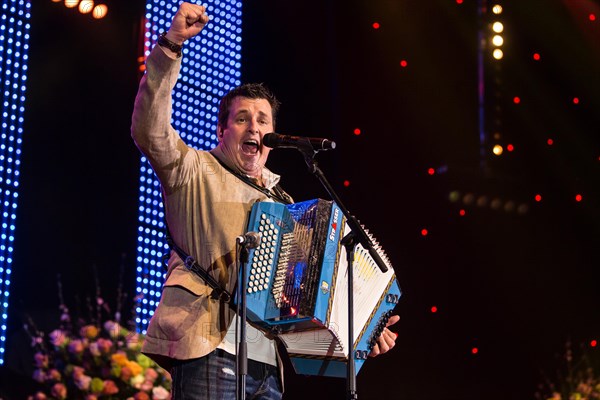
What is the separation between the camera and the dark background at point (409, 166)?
4.54 meters

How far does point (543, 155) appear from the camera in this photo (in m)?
6.58

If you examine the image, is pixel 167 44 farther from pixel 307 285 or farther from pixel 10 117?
pixel 10 117

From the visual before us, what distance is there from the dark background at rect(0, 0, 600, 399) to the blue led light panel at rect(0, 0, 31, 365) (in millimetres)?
47

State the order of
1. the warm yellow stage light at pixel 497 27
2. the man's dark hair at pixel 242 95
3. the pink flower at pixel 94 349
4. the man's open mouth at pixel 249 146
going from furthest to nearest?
the warm yellow stage light at pixel 497 27 → the pink flower at pixel 94 349 → the man's dark hair at pixel 242 95 → the man's open mouth at pixel 249 146

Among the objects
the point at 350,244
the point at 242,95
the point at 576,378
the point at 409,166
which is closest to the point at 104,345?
the point at 242,95

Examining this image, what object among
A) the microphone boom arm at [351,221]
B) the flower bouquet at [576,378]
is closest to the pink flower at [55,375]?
the microphone boom arm at [351,221]

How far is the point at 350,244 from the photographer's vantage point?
2787mm

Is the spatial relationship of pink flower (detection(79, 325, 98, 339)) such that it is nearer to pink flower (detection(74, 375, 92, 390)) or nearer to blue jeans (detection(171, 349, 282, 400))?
pink flower (detection(74, 375, 92, 390))

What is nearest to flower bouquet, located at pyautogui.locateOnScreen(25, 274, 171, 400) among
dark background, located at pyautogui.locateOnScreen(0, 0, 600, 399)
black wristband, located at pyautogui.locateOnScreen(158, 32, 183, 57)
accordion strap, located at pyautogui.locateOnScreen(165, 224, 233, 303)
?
dark background, located at pyautogui.locateOnScreen(0, 0, 600, 399)

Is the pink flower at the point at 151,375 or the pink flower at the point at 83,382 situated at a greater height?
the pink flower at the point at 151,375

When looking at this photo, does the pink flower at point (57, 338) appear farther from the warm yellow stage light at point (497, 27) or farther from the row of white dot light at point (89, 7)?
the warm yellow stage light at point (497, 27)

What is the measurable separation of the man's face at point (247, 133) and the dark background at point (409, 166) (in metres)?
1.81

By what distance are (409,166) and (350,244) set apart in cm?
321

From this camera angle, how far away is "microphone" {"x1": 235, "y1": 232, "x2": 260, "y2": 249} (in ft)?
8.42
